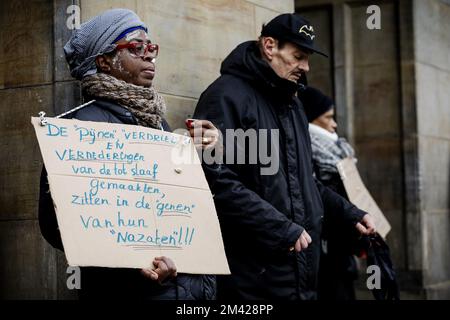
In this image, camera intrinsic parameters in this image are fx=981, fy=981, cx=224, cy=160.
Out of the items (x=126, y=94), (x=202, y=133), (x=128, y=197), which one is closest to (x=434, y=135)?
(x=202, y=133)

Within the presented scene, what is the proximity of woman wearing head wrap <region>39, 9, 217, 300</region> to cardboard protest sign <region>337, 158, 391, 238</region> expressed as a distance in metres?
2.64

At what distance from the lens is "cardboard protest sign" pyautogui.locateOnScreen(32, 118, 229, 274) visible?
3805 millimetres

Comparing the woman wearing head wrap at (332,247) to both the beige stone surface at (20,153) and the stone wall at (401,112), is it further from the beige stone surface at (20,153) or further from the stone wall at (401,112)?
the beige stone surface at (20,153)

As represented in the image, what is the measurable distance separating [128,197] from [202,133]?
582 mm

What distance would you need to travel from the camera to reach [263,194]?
16.9 ft

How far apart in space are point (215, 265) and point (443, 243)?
5348 millimetres

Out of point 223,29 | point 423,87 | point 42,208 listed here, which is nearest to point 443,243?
point 423,87

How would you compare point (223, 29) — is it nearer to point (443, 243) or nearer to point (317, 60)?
point (317, 60)

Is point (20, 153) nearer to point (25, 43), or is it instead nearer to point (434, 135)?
point (25, 43)

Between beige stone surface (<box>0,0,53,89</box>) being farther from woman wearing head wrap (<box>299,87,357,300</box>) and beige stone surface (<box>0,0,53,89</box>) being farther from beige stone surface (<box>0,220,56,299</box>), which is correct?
woman wearing head wrap (<box>299,87,357,300</box>)

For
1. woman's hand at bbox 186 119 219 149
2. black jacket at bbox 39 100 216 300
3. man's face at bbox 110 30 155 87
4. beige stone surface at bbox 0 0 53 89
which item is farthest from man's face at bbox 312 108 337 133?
black jacket at bbox 39 100 216 300

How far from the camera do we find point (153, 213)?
13.4 ft

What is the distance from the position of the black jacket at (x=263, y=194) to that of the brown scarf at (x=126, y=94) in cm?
67
